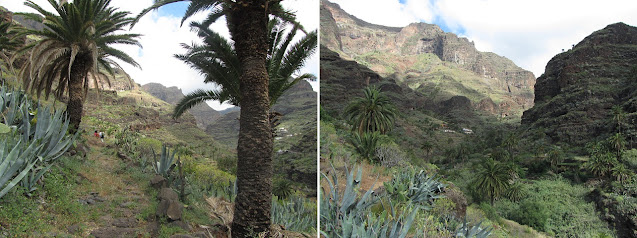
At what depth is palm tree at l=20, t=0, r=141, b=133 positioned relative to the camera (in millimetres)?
8109

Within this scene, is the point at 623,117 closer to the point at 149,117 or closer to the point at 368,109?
the point at 368,109

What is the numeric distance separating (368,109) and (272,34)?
42.1 feet

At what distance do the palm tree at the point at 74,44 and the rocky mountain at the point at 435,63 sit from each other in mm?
95876

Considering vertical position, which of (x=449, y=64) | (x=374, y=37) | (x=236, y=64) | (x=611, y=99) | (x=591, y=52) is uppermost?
(x=374, y=37)

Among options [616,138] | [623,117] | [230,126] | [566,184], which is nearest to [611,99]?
[623,117]

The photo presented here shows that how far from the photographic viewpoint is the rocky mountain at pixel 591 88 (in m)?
40.7

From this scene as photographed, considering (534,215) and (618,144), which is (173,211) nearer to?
(534,215)

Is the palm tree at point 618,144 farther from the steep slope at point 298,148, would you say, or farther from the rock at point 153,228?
the rock at point 153,228

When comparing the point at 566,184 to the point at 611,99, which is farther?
the point at 611,99

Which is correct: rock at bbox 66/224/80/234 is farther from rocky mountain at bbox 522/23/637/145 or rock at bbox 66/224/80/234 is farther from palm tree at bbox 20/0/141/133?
rocky mountain at bbox 522/23/637/145

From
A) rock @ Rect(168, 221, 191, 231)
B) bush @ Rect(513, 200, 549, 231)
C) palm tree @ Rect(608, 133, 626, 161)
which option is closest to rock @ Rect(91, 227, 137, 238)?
rock @ Rect(168, 221, 191, 231)

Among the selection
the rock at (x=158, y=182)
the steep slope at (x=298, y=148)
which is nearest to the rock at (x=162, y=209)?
the rock at (x=158, y=182)

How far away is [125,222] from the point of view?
15.0 ft

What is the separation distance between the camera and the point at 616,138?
30297mm
